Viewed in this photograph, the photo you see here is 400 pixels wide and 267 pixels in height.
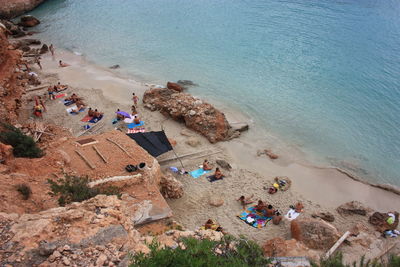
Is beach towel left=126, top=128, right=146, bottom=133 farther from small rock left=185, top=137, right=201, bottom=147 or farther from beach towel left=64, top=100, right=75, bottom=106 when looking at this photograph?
beach towel left=64, top=100, right=75, bottom=106

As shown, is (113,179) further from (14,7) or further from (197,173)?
(14,7)

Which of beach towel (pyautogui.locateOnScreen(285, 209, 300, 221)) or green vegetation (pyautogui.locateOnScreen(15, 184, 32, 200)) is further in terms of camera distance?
beach towel (pyautogui.locateOnScreen(285, 209, 300, 221))

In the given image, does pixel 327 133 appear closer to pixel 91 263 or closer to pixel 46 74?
pixel 91 263

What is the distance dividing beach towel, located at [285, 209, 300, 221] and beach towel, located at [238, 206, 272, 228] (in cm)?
98

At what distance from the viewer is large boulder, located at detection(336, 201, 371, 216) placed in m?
15.5

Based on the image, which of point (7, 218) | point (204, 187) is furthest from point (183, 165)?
point (7, 218)

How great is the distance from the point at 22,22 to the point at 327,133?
Result: 44.6m

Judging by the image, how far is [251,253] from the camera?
27.9 feet

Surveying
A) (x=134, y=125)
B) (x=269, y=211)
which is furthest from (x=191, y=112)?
(x=269, y=211)

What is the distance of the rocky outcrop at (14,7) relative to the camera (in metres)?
47.4

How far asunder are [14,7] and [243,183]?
50400 millimetres

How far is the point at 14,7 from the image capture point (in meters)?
48.5

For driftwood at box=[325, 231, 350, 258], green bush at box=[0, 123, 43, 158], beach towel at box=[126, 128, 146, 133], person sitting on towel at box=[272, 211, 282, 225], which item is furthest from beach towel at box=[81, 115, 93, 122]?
driftwood at box=[325, 231, 350, 258]

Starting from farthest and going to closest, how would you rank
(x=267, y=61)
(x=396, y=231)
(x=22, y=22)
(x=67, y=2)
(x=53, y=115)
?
(x=67, y=2) < (x=22, y=22) < (x=267, y=61) < (x=53, y=115) < (x=396, y=231)
